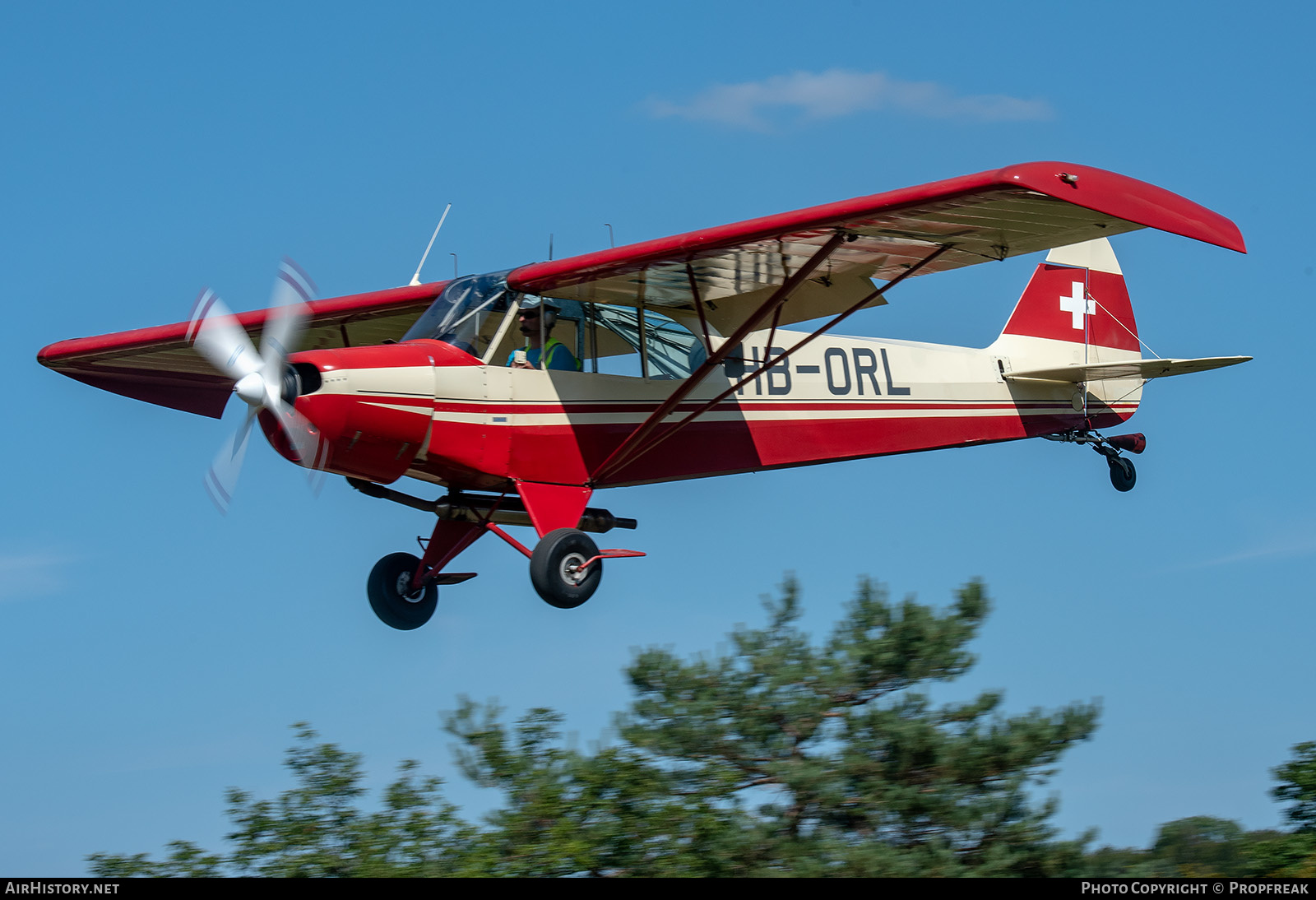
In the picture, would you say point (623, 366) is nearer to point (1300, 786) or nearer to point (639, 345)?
→ point (639, 345)

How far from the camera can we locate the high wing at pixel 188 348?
506 inches

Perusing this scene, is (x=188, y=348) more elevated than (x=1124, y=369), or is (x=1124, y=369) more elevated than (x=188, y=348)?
(x=188, y=348)

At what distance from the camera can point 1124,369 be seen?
13906 mm

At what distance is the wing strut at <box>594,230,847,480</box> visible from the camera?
1024 centimetres

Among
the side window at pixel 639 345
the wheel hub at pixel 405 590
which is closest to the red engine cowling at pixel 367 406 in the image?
the wheel hub at pixel 405 590

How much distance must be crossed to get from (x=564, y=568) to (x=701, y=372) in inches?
75.6

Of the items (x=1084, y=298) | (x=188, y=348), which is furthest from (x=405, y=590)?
(x=1084, y=298)

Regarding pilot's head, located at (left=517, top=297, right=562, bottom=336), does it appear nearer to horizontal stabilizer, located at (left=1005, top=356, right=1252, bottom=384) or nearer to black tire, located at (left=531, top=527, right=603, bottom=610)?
black tire, located at (left=531, top=527, right=603, bottom=610)

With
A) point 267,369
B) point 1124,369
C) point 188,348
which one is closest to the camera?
point 267,369

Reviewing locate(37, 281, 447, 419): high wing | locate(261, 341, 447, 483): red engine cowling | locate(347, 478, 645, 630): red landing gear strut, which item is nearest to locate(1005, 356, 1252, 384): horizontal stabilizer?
locate(347, 478, 645, 630): red landing gear strut

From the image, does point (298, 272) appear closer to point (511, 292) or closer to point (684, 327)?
point (511, 292)

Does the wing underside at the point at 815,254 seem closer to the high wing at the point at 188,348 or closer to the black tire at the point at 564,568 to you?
the high wing at the point at 188,348

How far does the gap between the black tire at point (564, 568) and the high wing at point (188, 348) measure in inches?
131
